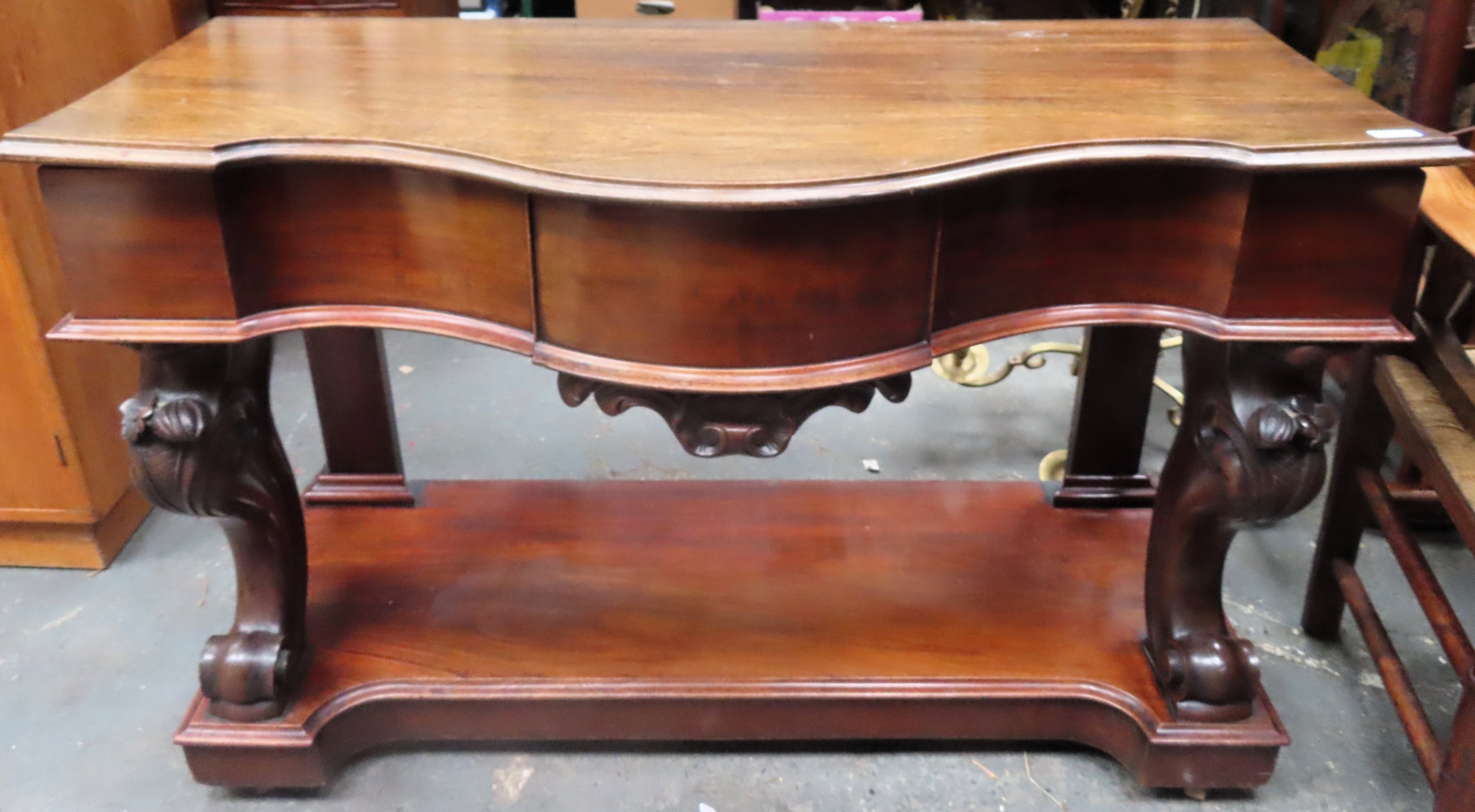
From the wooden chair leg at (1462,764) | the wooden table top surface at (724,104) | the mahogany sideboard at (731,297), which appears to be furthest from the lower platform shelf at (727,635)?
the wooden table top surface at (724,104)

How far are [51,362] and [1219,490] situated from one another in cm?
153

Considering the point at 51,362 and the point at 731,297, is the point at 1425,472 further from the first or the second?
the point at 51,362

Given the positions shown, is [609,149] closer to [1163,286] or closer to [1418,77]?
[1163,286]

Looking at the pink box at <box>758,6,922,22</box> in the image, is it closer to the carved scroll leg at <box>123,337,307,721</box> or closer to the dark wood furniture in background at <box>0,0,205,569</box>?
the dark wood furniture in background at <box>0,0,205,569</box>

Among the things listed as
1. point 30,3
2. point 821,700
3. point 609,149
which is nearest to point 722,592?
point 821,700

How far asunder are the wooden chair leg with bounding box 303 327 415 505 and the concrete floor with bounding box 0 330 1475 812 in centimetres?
25

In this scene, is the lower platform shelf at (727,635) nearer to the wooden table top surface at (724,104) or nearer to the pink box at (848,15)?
the wooden table top surface at (724,104)

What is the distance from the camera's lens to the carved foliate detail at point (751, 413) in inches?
42.1

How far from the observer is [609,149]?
3.16ft

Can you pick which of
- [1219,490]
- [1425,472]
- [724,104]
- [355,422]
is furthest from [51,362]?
[1425,472]

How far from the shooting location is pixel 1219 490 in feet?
3.81

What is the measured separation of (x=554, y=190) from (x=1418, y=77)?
1113mm

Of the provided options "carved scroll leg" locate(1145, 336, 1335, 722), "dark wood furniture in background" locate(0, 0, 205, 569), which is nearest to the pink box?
"dark wood furniture in background" locate(0, 0, 205, 569)

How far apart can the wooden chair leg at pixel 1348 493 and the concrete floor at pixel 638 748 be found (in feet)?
0.19
